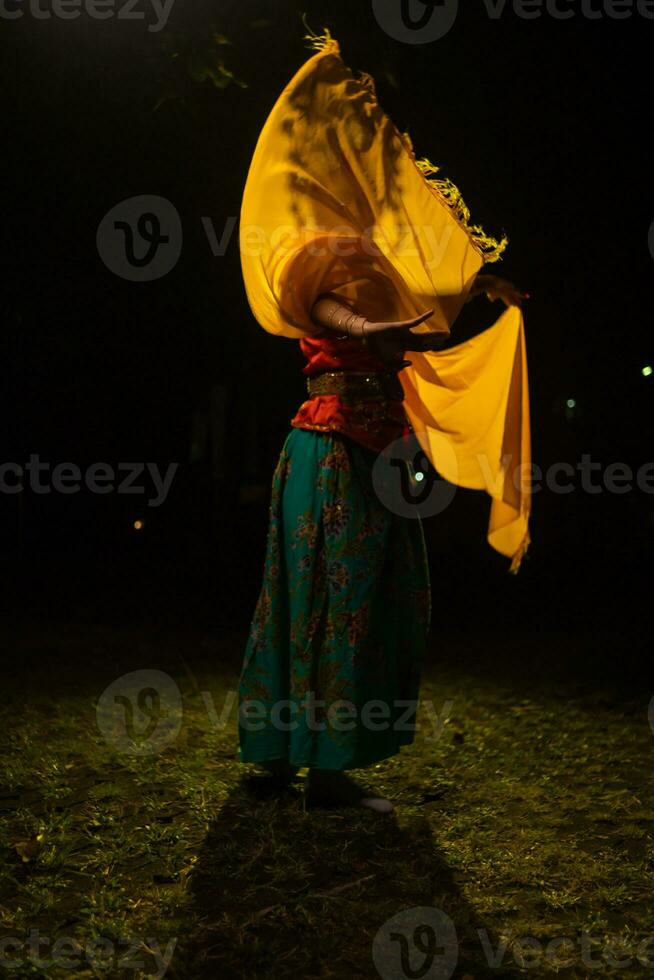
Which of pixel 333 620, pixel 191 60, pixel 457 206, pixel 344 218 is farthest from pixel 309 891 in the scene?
pixel 191 60

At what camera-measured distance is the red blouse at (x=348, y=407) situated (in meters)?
3.14

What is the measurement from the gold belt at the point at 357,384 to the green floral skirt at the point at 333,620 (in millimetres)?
158

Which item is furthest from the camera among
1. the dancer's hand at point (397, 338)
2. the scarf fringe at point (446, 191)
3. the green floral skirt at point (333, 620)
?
the scarf fringe at point (446, 191)

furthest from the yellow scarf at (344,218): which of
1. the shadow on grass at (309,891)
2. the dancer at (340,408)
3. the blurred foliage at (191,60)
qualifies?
the shadow on grass at (309,891)

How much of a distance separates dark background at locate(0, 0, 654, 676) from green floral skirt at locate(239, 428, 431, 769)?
248 cm

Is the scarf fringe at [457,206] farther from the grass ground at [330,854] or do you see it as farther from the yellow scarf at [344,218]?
the grass ground at [330,854]

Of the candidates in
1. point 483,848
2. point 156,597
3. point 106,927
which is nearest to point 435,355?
point 483,848

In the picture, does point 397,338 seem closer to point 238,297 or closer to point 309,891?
point 309,891

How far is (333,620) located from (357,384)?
801 millimetres

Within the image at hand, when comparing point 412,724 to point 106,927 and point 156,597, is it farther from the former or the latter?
point 156,597

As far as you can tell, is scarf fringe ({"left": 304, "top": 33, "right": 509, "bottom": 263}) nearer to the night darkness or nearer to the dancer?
the dancer

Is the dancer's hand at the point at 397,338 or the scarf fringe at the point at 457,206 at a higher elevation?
the scarf fringe at the point at 457,206

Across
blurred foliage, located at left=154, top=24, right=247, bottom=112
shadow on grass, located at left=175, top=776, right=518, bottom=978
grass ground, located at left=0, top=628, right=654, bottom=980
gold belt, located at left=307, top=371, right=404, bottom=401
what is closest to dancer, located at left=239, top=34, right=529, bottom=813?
gold belt, located at left=307, top=371, right=404, bottom=401

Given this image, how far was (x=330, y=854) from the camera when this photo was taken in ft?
9.41
